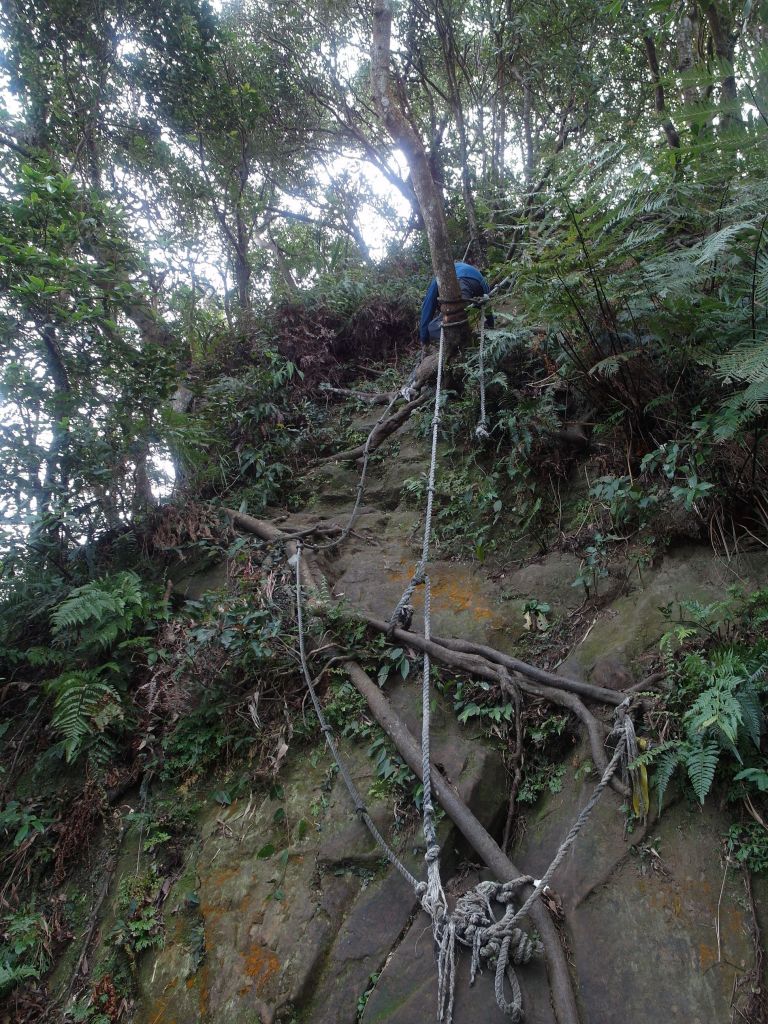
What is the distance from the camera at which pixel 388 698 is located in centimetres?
376

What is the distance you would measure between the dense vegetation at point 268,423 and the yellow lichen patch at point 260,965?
2.11 ft

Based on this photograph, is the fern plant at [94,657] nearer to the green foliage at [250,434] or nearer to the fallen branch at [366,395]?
the green foliage at [250,434]

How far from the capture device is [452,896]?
9.09 feet

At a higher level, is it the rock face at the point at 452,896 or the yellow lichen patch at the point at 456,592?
the yellow lichen patch at the point at 456,592

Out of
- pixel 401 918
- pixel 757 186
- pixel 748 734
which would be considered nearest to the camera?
pixel 748 734

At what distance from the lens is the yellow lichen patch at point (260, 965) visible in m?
2.73

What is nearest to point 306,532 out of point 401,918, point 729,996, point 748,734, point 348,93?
point 401,918

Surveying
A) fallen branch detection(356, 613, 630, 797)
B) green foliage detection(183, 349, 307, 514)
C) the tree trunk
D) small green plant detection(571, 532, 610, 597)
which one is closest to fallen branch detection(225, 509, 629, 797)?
fallen branch detection(356, 613, 630, 797)

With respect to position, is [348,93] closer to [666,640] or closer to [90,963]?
[666,640]

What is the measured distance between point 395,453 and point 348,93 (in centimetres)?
993

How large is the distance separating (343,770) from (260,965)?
3.10 ft

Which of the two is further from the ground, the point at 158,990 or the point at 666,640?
the point at 666,640

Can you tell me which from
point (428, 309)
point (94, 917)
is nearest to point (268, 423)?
point (428, 309)

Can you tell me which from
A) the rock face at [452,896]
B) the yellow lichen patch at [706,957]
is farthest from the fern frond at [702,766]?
the yellow lichen patch at [706,957]
